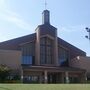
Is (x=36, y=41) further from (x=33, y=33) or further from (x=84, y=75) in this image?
(x=84, y=75)

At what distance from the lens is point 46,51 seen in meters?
65.7

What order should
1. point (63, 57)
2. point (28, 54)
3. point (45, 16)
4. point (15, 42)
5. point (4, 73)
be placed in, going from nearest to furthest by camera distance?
point (4, 73) → point (15, 42) → point (28, 54) → point (63, 57) → point (45, 16)

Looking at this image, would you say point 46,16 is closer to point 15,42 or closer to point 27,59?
point 15,42

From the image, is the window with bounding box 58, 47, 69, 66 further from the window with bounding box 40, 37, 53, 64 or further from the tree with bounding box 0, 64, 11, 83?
the tree with bounding box 0, 64, 11, 83

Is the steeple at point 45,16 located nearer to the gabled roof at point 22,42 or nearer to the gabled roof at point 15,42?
the gabled roof at point 22,42


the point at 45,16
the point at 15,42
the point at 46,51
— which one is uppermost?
the point at 45,16

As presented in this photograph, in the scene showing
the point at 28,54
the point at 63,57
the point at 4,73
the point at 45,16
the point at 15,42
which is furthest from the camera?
the point at 45,16

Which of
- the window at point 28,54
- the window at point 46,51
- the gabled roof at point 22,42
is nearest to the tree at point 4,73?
the gabled roof at point 22,42

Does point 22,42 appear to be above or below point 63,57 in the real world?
above

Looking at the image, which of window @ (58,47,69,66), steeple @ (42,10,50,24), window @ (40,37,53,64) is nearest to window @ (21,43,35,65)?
window @ (40,37,53,64)

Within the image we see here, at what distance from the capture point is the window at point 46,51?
2566 inches

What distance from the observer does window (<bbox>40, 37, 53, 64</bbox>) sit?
65.2 m

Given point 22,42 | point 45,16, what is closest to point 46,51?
point 22,42

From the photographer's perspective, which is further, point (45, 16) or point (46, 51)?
point (45, 16)
